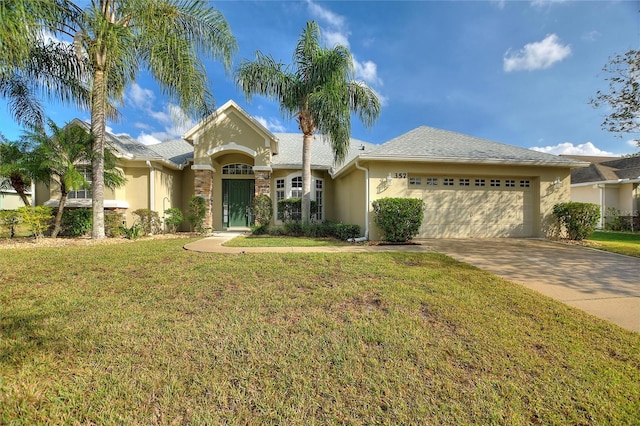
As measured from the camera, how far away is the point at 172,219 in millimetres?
11859

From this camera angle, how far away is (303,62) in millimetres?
10258

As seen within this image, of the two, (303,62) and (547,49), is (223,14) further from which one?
(547,49)

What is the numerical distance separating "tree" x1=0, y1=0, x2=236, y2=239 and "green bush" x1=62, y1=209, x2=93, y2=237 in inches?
50.9

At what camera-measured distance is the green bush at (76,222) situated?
990cm

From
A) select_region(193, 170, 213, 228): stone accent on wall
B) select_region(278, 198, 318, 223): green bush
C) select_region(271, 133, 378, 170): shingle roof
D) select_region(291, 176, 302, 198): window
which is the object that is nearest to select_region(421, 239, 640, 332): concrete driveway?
select_region(278, 198, 318, 223): green bush

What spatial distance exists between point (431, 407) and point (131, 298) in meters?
4.14

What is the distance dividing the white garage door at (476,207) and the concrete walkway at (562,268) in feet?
2.51

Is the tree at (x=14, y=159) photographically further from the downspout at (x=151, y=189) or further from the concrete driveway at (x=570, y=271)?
the concrete driveway at (x=570, y=271)

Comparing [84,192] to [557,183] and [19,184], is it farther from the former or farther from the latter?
[557,183]

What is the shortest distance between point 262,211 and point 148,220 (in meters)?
4.83

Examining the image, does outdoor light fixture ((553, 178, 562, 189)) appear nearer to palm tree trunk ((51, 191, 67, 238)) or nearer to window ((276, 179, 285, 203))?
window ((276, 179, 285, 203))

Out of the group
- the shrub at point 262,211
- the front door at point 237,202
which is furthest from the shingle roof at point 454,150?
the front door at point 237,202

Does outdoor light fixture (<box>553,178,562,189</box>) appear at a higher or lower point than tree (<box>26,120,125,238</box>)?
lower

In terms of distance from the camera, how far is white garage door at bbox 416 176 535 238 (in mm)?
10242
